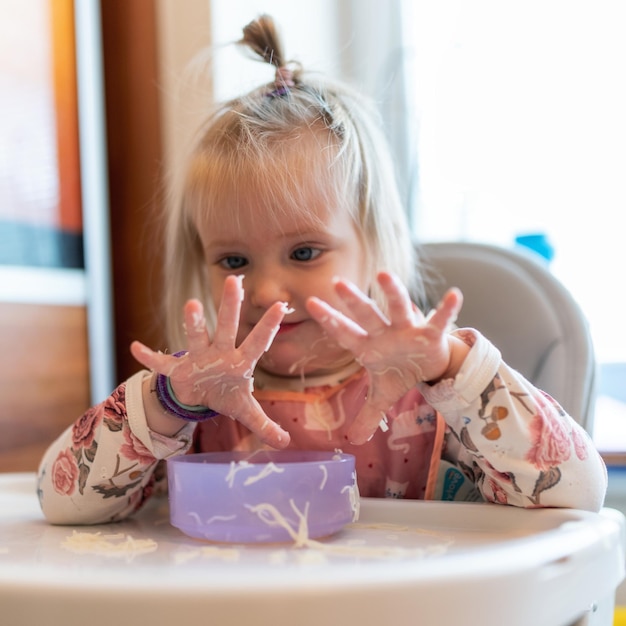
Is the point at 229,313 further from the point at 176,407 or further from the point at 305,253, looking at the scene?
the point at 305,253

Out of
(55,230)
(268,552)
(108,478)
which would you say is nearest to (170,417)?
(108,478)

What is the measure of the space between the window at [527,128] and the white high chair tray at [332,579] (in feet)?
2.61

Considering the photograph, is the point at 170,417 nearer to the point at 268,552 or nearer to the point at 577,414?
the point at 268,552

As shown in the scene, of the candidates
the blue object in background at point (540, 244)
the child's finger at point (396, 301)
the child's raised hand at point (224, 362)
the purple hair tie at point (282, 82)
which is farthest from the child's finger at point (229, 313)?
the blue object in background at point (540, 244)

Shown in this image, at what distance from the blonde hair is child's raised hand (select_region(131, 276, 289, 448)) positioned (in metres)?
0.23

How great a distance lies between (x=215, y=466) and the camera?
57cm

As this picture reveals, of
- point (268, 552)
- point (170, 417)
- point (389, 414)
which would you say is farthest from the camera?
point (389, 414)

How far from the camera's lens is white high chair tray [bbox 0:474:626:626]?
15.7 inches

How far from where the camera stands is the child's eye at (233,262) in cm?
82

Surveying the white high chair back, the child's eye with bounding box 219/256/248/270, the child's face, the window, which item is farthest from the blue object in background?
the child's eye with bounding box 219/256/248/270

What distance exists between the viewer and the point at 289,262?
80cm

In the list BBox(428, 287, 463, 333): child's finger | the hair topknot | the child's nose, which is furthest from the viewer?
the hair topknot

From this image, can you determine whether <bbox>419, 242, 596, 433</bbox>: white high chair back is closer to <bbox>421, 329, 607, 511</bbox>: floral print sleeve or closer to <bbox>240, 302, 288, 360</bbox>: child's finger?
<bbox>421, 329, 607, 511</bbox>: floral print sleeve

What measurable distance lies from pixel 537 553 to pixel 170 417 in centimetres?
34
